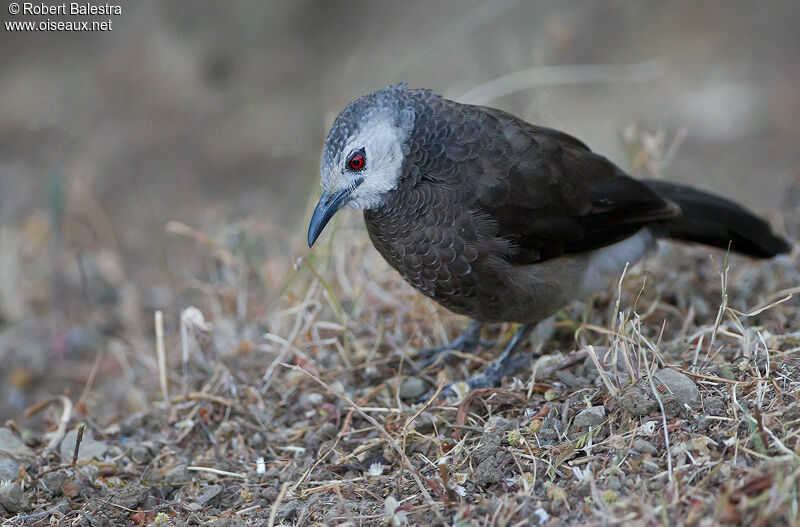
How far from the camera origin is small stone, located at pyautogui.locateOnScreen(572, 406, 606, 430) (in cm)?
318

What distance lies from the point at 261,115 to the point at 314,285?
14.9 feet

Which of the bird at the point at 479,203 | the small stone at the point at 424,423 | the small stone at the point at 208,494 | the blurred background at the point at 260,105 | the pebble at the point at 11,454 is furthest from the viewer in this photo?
the blurred background at the point at 260,105

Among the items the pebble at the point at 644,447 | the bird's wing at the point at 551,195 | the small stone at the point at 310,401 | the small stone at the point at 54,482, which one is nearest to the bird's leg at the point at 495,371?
the bird's wing at the point at 551,195

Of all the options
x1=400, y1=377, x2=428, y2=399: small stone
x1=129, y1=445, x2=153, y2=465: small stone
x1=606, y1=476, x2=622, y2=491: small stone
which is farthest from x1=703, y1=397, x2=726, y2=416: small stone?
x1=129, y1=445, x2=153, y2=465: small stone

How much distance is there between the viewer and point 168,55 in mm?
8445

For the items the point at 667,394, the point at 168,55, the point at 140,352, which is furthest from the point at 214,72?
the point at 667,394

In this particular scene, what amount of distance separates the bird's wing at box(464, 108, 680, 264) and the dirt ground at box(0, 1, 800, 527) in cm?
43

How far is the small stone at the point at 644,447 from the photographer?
2887mm

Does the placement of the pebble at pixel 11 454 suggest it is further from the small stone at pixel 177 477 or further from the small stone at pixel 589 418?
the small stone at pixel 589 418

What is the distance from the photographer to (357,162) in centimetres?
368

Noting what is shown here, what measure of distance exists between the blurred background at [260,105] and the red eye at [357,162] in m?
1.92

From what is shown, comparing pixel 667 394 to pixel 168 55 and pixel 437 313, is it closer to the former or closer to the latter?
pixel 437 313

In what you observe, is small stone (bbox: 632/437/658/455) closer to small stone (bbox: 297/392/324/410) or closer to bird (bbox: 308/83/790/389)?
bird (bbox: 308/83/790/389)

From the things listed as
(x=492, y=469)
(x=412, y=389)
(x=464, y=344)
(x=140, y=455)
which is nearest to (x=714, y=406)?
(x=492, y=469)
